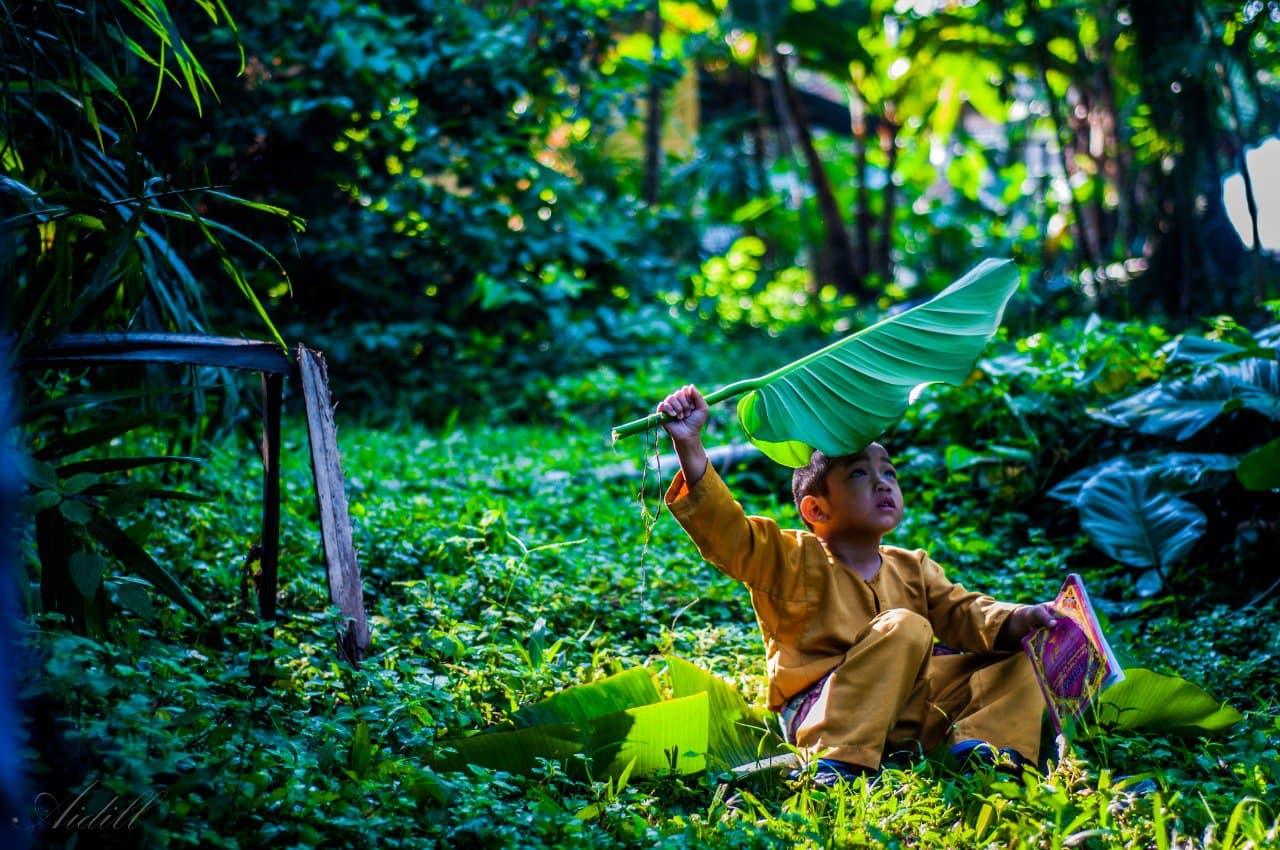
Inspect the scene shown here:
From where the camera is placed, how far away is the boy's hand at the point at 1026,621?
2785mm

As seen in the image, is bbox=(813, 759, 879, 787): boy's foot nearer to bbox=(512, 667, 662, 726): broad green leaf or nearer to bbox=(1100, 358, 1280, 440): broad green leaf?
bbox=(512, 667, 662, 726): broad green leaf

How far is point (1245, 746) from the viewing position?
2.67 meters

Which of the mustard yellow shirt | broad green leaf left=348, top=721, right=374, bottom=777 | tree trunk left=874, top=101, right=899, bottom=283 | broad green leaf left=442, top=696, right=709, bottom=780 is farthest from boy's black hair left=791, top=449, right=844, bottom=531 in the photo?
tree trunk left=874, top=101, right=899, bottom=283

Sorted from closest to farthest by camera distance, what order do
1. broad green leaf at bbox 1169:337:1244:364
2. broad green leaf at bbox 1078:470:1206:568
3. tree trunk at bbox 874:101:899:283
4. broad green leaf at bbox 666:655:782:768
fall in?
broad green leaf at bbox 666:655:782:768 < broad green leaf at bbox 1078:470:1206:568 < broad green leaf at bbox 1169:337:1244:364 < tree trunk at bbox 874:101:899:283

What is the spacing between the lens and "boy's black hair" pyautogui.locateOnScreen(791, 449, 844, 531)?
295 centimetres

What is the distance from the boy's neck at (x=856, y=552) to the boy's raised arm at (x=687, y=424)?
480mm

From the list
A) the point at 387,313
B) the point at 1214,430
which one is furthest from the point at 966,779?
the point at 387,313

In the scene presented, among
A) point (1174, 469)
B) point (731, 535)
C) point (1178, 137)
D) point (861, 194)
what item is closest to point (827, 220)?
→ point (861, 194)

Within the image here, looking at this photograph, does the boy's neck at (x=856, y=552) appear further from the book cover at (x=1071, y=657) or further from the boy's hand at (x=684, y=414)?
the boy's hand at (x=684, y=414)

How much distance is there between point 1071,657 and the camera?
8.92 ft

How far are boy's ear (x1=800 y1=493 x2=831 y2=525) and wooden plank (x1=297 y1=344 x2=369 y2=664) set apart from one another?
108 cm

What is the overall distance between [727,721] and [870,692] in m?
0.37

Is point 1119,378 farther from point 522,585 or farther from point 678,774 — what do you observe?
point 678,774

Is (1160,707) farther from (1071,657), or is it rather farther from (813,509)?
(813,509)
